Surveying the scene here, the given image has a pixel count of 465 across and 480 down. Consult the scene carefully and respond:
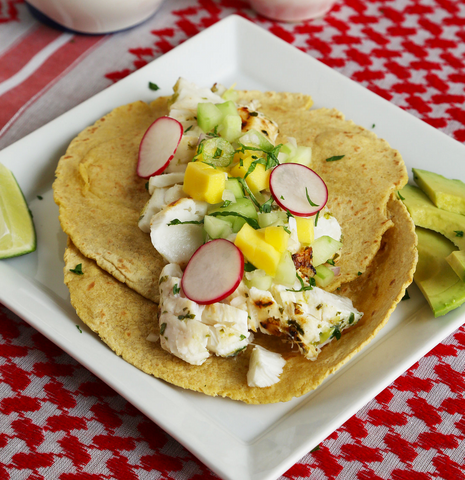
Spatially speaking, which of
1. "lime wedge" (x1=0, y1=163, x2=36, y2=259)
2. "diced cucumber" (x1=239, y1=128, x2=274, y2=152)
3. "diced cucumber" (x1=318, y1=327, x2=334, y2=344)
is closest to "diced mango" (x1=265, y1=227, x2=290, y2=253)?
"diced cucumber" (x1=318, y1=327, x2=334, y2=344)

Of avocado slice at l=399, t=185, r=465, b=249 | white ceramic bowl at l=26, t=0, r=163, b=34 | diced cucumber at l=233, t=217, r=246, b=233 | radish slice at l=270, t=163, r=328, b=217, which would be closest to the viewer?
diced cucumber at l=233, t=217, r=246, b=233

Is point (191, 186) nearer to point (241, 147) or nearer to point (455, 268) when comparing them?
point (241, 147)

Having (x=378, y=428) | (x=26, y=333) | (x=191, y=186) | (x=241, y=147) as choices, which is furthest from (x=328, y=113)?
(x=26, y=333)

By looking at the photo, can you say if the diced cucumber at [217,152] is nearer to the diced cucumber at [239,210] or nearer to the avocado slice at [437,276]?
the diced cucumber at [239,210]

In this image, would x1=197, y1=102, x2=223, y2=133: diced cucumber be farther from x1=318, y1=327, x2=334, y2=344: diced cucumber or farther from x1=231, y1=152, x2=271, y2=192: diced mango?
x1=318, y1=327, x2=334, y2=344: diced cucumber

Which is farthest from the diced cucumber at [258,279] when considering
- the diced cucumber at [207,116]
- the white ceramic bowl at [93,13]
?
the white ceramic bowl at [93,13]

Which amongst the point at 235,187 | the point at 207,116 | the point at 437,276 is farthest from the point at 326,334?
the point at 207,116
